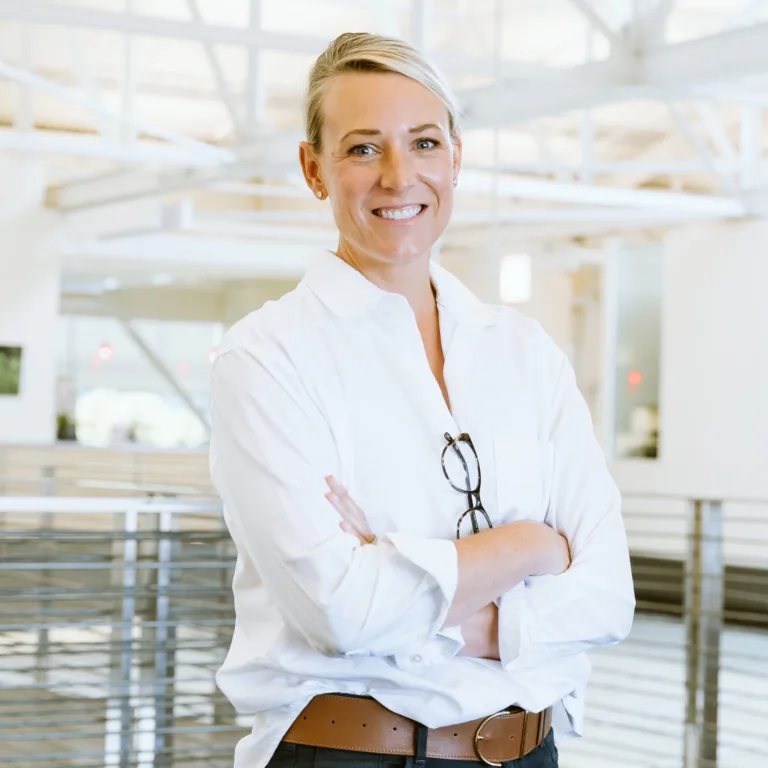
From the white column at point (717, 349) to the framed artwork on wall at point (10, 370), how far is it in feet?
18.0

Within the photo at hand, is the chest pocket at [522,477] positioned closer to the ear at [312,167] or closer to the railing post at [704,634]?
the ear at [312,167]

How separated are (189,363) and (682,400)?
6697 mm

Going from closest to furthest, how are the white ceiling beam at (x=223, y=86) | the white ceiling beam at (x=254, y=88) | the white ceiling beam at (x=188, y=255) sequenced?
the white ceiling beam at (x=254, y=88) < the white ceiling beam at (x=223, y=86) < the white ceiling beam at (x=188, y=255)

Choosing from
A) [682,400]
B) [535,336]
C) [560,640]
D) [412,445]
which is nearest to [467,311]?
[535,336]

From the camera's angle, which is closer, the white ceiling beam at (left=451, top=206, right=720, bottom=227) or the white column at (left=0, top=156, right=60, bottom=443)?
the white ceiling beam at (left=451, top=206, right=720, bottom=227)

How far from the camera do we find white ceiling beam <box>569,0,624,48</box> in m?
5.02

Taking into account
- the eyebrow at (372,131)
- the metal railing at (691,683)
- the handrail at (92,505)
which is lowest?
the metal railing at (691,683)

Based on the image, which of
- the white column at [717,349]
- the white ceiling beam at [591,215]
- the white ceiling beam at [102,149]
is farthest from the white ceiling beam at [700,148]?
the white ceiling beam at [102,149]

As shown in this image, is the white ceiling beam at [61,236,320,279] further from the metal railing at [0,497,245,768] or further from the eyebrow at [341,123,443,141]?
the eyebrow at [341,123,443,141]

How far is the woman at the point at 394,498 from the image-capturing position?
114 centimetres

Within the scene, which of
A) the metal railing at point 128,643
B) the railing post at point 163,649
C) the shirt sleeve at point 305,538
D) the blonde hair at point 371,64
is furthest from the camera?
the railing post at point 163,649

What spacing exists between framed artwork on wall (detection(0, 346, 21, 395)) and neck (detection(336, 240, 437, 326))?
33.0ft

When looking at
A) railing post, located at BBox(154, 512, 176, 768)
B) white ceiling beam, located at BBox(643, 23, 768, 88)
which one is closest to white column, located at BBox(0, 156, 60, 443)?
white ceiling beam, located at BBox(643, 23, 768, 88)

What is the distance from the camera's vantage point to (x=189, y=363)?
14.2 metres
